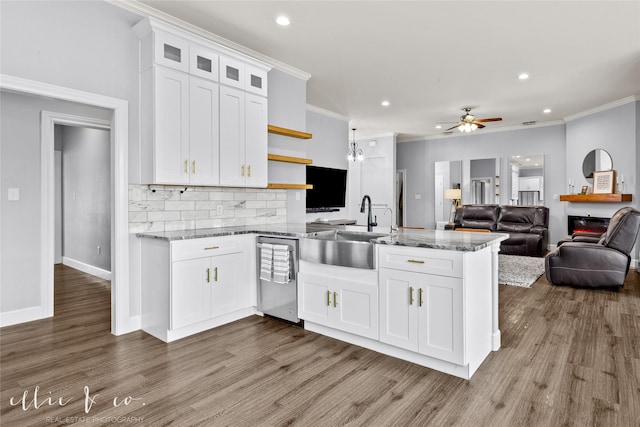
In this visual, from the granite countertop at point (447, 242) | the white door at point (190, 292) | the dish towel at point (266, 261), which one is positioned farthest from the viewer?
the dish towel at point (266, 261)

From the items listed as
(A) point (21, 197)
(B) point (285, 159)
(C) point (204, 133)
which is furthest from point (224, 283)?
(A) point (21, 197)

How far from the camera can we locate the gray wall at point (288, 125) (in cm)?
441

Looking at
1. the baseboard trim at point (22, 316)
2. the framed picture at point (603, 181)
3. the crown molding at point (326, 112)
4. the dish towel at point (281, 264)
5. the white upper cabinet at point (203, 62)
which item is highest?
the crown molding at point (326, 112)

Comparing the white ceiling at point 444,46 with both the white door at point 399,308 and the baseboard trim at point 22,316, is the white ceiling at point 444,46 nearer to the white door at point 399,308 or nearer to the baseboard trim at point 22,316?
the white door at point 399,308

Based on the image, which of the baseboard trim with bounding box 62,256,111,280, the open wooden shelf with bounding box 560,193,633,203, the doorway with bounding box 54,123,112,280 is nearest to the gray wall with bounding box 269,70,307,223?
the doorway with bounding box 54,123,112,280

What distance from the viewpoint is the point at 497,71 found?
4723 mm

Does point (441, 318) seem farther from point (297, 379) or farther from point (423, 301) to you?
point (297, 379)

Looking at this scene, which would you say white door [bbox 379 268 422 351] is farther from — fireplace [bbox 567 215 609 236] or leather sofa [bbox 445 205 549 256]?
fireplace [bbox 567 215 609 236]

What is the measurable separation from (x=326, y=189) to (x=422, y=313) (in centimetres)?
430

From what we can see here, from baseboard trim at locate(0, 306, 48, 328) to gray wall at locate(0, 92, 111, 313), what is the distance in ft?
0.14

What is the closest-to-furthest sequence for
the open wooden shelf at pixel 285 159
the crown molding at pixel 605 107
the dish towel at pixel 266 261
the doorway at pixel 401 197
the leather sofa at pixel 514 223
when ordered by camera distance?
1. the dish towel at pixel 266 261
2. the open wooden shelf at pixel 285 159
3. the crown molding at pixel 605 107
4. the leather sofa at pixel 514 223
5. the doorway at pixel 401 197

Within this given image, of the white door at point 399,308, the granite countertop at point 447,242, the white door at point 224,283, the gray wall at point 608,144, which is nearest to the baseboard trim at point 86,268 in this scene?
the white door at point 224,283

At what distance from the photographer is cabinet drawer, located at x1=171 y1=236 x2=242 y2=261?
9.53ft

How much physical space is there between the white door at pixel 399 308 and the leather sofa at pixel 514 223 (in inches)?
219
